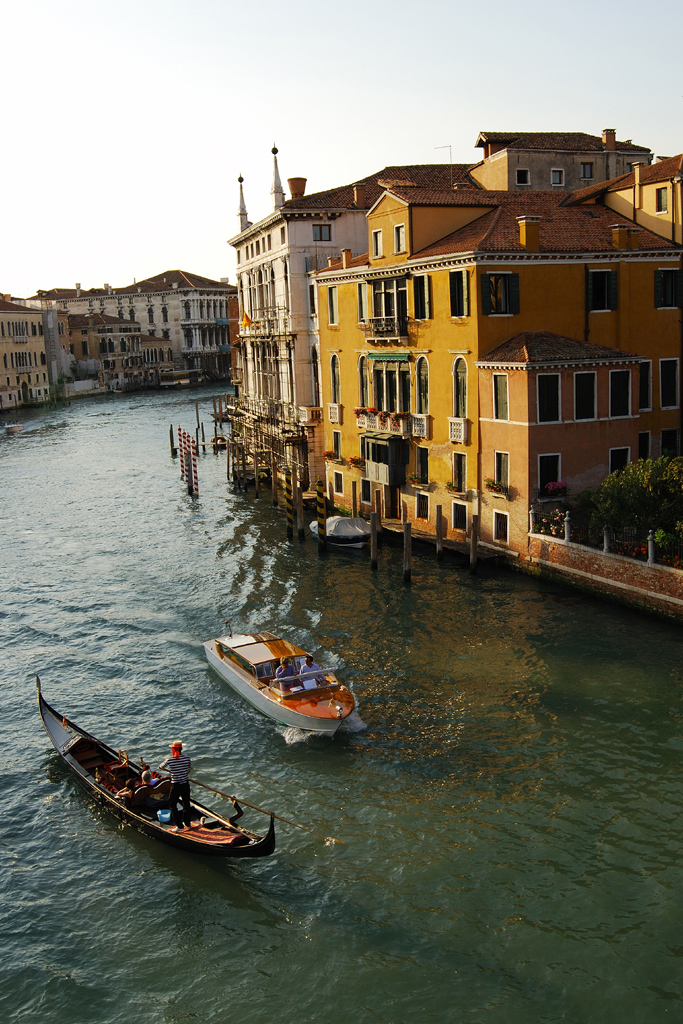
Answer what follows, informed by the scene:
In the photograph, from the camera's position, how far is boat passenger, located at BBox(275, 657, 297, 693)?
1716cm

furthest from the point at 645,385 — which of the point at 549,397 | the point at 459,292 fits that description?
the point at 459,292

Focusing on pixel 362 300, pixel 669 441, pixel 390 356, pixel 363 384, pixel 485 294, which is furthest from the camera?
pixel 363 384

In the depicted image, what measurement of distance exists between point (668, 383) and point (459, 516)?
731 cm

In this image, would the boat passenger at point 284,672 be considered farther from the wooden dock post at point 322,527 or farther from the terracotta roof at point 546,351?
the wooden dock post at point 322,527

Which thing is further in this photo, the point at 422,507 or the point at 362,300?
the point at 362,300

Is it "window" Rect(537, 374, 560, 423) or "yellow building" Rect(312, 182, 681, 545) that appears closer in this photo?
"window" Rect(537, 374, 560, 423)

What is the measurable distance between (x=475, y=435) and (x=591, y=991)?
55.7ft

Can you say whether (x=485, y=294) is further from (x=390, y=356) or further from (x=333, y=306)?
(x=333, y=306)

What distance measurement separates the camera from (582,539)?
22656 millimetres

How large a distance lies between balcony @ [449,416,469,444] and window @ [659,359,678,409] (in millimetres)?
6179

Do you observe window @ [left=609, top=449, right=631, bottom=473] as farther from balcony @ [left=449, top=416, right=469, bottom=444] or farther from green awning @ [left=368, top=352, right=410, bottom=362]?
green awning @ [left=368, top=352, right=410, bottom=362]

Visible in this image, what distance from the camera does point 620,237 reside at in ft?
86.2

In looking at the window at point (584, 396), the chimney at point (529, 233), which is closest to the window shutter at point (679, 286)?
the chimney at point (529, 233)

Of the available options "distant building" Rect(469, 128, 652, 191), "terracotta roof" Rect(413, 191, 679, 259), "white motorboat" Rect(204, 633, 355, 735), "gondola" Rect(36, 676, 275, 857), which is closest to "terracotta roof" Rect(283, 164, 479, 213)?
"distant building" Rect(469, 128, 652, 191)
